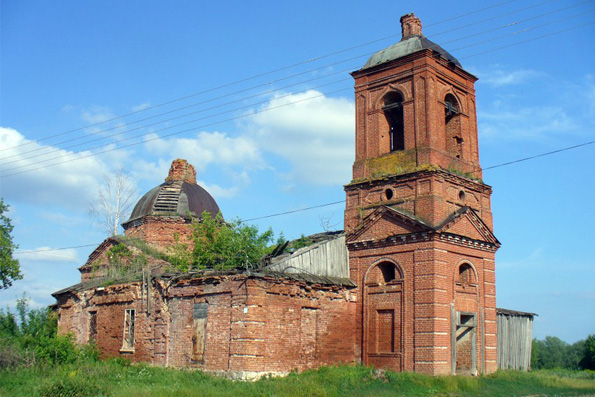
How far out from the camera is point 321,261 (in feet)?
69.4

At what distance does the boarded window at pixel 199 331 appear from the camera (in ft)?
63.1

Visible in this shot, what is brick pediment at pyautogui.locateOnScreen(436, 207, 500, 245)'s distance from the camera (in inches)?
798

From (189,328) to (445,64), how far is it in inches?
540

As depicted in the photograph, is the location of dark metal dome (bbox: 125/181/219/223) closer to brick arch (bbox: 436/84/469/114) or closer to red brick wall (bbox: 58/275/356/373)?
red brick wall (bbox: 58/275/356/373)

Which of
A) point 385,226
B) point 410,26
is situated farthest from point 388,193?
point 410,26

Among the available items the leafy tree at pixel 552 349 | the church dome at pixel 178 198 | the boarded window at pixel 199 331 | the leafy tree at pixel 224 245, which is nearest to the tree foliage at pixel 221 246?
the leafy tree at pixel 224 245

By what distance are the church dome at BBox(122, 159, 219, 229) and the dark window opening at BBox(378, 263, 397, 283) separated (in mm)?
12286

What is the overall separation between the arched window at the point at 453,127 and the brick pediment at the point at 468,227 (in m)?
3.21

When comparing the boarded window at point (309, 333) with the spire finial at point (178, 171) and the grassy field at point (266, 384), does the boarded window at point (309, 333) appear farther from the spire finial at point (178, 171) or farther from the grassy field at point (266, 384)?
the spire finial at point (178, 171)

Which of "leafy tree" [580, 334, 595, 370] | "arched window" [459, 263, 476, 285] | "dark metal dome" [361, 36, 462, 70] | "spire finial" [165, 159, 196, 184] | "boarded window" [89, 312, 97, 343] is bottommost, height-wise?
"leafy tree" [580, 334, 595, 370]

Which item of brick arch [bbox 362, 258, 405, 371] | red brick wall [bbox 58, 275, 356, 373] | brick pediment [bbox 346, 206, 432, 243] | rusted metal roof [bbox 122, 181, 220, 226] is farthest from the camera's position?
rusted metal roof [bbox 122, 181, 220, 226]

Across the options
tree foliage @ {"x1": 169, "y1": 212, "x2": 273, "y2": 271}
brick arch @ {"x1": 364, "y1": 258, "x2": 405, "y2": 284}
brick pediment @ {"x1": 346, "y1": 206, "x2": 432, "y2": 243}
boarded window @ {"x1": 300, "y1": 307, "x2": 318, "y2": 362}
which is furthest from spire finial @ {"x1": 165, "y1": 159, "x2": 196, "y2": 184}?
boarded window @ {"x1": 300, "y1": 307, "x2": 318, "y2": 362}

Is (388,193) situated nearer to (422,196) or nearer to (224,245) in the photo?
(422,196)

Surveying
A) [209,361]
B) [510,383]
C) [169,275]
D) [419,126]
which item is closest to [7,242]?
[169,275]
